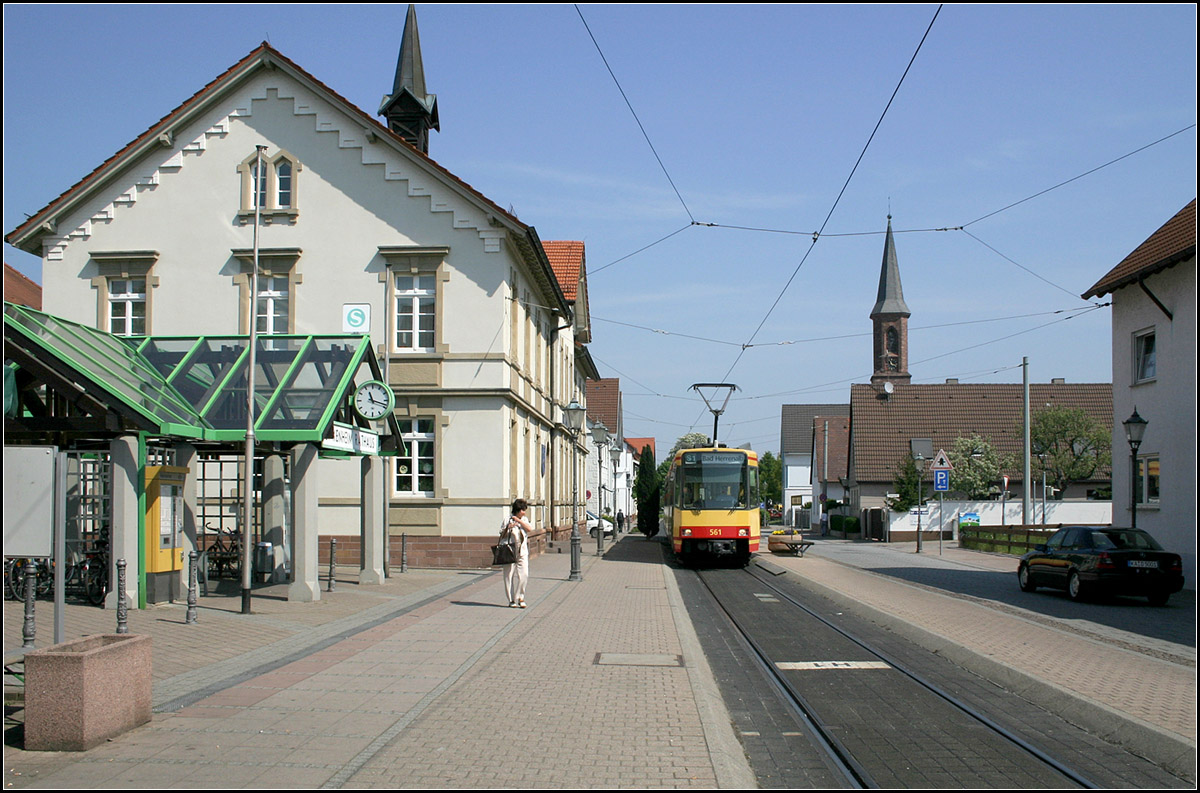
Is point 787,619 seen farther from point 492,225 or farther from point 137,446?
point 492,225

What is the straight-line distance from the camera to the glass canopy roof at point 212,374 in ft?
48.1

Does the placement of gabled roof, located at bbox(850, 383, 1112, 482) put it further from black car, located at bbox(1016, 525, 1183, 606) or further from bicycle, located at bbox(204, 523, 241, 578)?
bicycle, located at bbox(204, 523, 241, 578)

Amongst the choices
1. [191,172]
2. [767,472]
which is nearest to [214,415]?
[191,172]

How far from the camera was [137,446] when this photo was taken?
15031 millimetres

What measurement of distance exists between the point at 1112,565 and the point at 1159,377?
24.1 ft

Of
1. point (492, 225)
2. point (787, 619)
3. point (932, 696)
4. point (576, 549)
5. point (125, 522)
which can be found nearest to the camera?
point (932, 696)

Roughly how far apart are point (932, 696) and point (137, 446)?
1132cm

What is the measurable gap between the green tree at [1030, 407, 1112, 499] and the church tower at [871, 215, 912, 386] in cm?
4724

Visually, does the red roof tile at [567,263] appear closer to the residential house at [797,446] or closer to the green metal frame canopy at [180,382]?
the green metal frame canopy at [180,382]

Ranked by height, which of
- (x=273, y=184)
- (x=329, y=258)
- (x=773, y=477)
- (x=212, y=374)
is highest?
(x=273, y=184)

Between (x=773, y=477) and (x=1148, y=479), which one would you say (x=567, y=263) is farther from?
(x=773, y=477)

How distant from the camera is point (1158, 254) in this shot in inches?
946

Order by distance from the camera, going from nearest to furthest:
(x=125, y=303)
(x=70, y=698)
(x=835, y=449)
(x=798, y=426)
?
(x=70, y=698)
(x=125, y=303)
(x=835, y=449)
(x=798, y=426)

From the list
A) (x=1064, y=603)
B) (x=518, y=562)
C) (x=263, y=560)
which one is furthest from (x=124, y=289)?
(x=1064, y=603)
